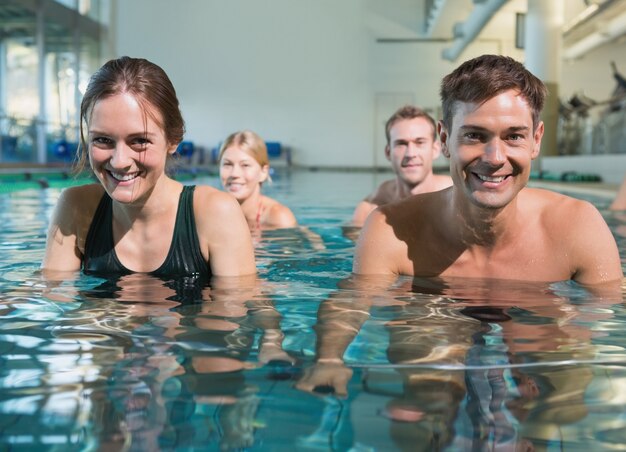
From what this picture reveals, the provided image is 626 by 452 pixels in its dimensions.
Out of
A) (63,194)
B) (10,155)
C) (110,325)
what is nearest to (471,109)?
(110,325)

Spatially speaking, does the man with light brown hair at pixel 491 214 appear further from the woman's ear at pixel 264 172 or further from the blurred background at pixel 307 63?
the blurred background at pixel 307 63

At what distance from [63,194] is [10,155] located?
1305cm

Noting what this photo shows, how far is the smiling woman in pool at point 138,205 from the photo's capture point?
2.36 meters

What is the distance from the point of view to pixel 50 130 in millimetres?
16719

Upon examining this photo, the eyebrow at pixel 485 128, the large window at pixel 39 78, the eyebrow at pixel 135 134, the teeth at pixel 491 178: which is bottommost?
the teeth at pixel 491 178

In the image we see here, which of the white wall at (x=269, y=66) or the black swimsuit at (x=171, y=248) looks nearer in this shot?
the black swimsuit at (x=171, y=248)

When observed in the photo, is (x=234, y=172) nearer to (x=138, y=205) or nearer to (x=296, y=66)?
(x=138, y=205)

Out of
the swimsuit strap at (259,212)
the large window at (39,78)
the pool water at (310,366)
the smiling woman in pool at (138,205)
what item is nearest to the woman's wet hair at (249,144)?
the swimsuit strap at (259,212)

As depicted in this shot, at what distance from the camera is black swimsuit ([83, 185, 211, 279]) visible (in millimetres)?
2699

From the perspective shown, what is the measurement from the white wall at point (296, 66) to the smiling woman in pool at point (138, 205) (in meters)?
20.3

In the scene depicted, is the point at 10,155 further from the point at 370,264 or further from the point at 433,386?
the point at 433,386

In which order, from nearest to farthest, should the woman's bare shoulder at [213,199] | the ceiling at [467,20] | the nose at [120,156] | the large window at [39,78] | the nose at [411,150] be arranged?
the nose at [120,156], the woman's bare shoulder at [213,199], the nose at [411,150], the large window at [39,78], the ceiling at [467,20]

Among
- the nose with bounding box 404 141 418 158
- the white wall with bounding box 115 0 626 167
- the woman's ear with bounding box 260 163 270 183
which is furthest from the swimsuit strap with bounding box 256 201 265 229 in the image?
the white wall with bounding box 115 0 626 167

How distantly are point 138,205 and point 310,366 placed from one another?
128 centimetres
